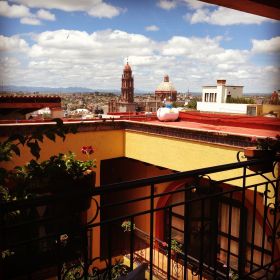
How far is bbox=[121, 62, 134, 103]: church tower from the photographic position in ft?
235

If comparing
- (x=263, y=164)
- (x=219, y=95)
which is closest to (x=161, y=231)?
(x=263, y=164)

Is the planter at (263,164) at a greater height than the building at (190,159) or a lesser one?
greater

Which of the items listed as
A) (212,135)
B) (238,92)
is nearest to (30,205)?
(212,135)

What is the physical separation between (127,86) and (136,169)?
63.0 meters

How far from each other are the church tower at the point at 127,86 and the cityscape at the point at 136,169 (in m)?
55.3

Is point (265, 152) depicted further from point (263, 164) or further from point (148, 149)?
point (148, 149)

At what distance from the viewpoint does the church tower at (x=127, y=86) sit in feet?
235

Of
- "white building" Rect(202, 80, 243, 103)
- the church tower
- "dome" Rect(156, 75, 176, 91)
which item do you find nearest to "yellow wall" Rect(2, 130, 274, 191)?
"white building" Rect(202, 80, 243, 103)

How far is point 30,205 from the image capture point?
1.29m

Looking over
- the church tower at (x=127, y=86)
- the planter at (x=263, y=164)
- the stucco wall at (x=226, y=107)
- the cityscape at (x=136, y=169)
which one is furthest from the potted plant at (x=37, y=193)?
the church tower at (x=127, y=86)

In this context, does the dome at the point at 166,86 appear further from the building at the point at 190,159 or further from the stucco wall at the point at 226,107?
the building at the point at 190,159

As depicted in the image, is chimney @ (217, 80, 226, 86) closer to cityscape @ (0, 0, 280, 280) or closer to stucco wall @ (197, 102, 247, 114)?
Result: stucco wall @ (197, 102, 247, 114)

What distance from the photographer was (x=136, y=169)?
9.83 m

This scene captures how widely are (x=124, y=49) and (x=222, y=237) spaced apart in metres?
29.0
